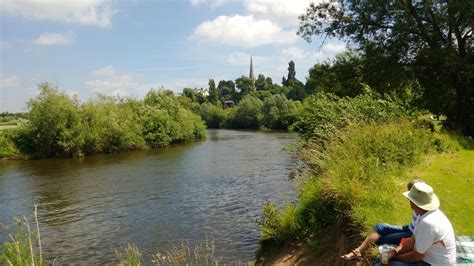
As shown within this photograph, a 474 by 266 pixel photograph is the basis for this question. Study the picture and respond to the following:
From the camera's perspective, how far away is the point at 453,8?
64.8ft

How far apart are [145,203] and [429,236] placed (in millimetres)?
16851

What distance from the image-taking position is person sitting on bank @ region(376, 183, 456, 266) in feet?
19.4

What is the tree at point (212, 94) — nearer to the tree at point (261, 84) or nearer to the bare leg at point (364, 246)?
the tree at point (261, 84)

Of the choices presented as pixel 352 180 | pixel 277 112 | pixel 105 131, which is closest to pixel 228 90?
pixel 277 112

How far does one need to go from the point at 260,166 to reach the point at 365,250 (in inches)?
952

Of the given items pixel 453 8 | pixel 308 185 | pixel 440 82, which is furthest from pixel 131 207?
pixel 453 8

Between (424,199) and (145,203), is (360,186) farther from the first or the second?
(145,203)

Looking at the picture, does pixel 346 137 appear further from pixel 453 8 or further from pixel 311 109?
pixel 453 8

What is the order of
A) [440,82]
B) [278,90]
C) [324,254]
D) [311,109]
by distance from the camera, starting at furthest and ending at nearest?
[278,90], [440,82], [311,109], [324,254]

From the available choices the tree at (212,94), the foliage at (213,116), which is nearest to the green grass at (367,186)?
the foliage at (213,116)

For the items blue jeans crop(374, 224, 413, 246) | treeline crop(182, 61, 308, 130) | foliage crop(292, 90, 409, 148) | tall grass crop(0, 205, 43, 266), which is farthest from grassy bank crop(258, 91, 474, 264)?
treeline crop(182, 61, 308, 130)

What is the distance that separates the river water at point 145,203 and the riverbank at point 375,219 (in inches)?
109

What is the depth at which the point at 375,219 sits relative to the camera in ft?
28.9

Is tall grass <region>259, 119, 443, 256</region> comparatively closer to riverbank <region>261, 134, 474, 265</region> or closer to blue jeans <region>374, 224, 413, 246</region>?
riverbank <region>261, 134, 474, 265</region>
